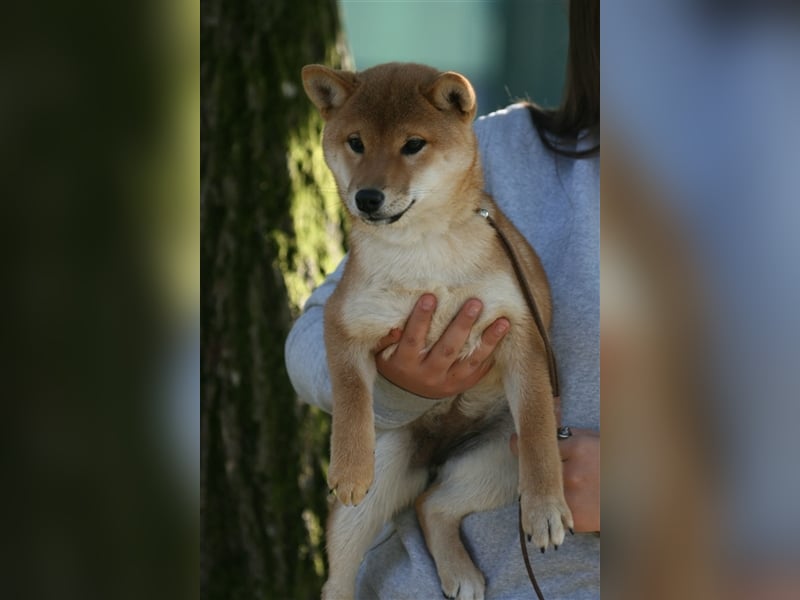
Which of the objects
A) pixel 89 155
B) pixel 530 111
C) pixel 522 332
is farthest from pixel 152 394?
pixel 530 111

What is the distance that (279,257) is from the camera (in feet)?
9.39

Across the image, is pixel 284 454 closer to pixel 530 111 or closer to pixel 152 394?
pixel 530 111

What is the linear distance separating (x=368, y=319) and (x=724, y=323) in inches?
30.5

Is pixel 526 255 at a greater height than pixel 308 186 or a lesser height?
greater

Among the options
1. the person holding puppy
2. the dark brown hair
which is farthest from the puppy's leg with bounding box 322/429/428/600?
the dark brown hair

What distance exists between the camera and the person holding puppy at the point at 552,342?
5.05 feet

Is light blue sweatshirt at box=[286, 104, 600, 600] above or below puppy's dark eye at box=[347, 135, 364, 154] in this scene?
below

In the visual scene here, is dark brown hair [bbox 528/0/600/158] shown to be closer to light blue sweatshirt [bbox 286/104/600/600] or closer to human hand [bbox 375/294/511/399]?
light blue sweatshirt [bbox 286/104/600/600]

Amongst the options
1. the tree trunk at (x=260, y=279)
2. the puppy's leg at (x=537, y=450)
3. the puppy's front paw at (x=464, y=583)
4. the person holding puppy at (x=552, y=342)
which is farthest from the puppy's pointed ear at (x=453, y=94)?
A: the tree trunk at (x=260, y=279)

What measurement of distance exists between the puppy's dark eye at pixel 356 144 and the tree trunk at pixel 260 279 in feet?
4.11

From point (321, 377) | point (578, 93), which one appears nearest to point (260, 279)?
point (321, 377)

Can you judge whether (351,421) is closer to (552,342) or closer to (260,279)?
(552,342)

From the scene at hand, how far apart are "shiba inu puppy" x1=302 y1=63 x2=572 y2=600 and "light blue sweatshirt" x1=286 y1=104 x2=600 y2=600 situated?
54 mm

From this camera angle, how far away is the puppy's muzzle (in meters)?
1.49
